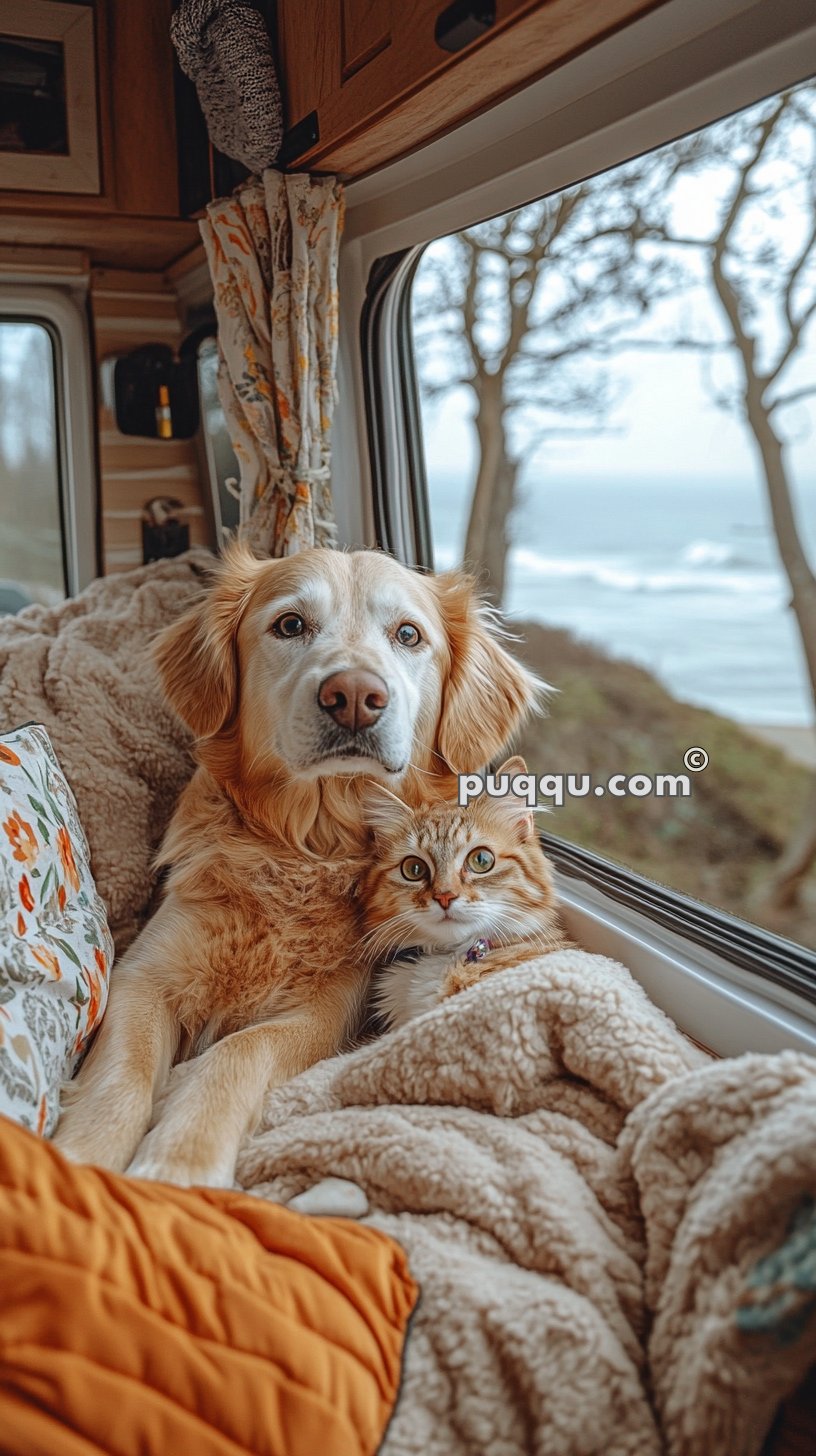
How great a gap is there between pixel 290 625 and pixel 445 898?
50cm

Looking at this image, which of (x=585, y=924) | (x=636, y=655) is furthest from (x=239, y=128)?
(x=636, y=655)

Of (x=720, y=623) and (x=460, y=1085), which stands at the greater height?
(x=720, y=623)

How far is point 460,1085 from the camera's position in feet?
4.27

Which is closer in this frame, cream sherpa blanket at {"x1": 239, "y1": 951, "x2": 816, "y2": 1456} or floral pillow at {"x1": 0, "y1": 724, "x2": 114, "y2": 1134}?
cream sherpa blanket at {"x1": 239, "y1": 951, "x2": 816, "y2": 1456}

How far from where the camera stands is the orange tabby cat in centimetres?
156

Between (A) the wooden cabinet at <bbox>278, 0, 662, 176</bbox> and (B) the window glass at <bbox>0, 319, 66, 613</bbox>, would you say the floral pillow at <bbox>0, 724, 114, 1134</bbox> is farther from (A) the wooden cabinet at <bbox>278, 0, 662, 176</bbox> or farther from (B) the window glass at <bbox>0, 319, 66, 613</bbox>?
(B) the window glass at <bbox>0, 319, 66, 613</bbox>

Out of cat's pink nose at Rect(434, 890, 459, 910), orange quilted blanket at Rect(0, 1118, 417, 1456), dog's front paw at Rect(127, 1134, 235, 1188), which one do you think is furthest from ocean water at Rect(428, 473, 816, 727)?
orange quilted blanket at Rect(0, 1118, 417, 1456)

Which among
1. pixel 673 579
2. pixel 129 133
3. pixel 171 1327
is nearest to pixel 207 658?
pixel 171 1327

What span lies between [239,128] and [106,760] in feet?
4.01

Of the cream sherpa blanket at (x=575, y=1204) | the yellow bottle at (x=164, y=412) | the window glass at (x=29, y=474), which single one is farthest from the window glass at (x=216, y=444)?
the cream sherpa blanket at (x=575, y=1204)

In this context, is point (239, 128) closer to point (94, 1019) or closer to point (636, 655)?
point (94, 1019)

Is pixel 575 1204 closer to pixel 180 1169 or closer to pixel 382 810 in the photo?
pixel 180 1169

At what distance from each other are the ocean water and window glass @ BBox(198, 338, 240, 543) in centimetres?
58

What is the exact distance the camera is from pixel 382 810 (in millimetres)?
1713
